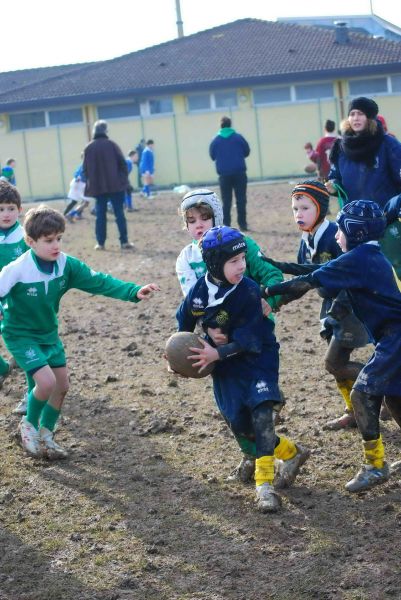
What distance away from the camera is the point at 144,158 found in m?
33.1

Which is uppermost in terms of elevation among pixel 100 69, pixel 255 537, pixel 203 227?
pixel 100 69

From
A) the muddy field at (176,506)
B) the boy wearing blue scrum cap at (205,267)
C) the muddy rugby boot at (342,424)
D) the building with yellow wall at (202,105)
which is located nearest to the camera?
the muddy field at (176,506)

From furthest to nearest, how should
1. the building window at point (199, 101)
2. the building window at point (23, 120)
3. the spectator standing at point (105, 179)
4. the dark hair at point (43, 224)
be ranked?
the building window at point (23, 120)
the building window at point (199, 101)
the spectator standing at point (105, 179)
the dark hair at point (43, 224)

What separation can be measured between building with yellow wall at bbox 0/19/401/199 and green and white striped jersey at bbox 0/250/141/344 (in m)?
30.4

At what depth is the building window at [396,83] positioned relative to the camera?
38.1 m

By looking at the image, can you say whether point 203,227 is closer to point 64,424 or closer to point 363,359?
point 64,424

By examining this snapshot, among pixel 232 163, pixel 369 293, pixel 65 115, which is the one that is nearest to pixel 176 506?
pixel 369 293

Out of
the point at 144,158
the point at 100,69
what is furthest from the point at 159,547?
the point at 100,69

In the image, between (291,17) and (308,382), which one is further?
(291,17)

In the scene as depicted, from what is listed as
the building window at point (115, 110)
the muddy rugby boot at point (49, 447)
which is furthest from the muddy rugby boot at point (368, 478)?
the building window at point (115, 110)

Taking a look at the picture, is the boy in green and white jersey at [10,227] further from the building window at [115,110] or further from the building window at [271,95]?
the building window at [115,110]

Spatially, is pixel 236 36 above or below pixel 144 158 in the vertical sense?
above

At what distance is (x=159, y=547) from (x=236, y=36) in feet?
134

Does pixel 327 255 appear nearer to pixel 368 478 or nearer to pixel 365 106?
pixel 368 478
